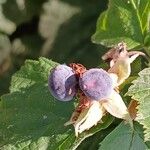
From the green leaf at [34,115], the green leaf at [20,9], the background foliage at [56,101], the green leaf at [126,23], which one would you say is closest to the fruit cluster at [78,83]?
the background foliage at [56,101]

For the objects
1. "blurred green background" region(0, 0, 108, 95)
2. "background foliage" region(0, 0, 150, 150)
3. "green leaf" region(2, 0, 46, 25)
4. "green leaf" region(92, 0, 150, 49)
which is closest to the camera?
"background foliage" region(0, 0, 150, 150)

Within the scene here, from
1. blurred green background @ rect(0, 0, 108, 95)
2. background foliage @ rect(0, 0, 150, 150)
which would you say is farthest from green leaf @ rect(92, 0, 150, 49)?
blurred green background @ rect(0, 0, 108, 95)

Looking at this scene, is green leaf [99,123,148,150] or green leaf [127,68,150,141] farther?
green leaf [99,123,148,150]

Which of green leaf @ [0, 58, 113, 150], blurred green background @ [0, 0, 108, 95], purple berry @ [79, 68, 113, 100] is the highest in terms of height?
purple berry @ [79, 68, 113, 100]

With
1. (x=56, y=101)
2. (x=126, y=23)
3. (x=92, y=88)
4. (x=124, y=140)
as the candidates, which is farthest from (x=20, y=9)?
(x=92, y=88)

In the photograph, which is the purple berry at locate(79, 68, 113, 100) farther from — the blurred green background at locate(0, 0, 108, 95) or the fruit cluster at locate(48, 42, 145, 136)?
the blurred green background at locate(0, 0, 108, 95)

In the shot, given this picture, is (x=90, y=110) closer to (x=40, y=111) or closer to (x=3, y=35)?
(x=40, y=111)
